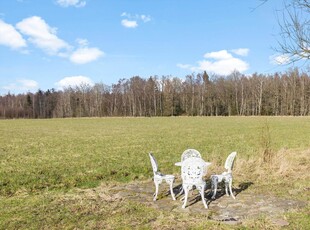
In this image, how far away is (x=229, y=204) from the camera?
702 cm

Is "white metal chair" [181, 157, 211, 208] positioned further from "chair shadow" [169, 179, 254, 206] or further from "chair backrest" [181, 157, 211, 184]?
"chair shadow" [169, 179, 254, 206]

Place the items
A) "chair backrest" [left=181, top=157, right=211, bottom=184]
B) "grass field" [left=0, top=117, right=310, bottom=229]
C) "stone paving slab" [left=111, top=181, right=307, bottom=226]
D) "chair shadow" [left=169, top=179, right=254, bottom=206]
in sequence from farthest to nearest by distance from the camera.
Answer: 1. "chair shadow" [left=169, top=179, right=254, bottom=206]
2. "chair backrest" [left=181, top=157, right=211, bottom=184]
3. "stone paving slab" [left=111, top=181, right=307, bottom=226]
4. "grass field" [left=0, top=117, right=310, bottom=229]

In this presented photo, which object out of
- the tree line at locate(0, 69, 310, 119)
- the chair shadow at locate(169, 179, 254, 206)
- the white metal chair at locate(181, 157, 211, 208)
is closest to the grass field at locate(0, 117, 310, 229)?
the chair shadow at locate(169, 179, 254, 206)

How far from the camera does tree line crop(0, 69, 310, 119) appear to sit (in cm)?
7488

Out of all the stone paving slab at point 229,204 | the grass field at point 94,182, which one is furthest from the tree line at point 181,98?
the stone paving slab at point 229,204

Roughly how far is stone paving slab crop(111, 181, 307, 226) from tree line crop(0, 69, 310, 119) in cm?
6232

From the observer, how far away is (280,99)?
7575 cm

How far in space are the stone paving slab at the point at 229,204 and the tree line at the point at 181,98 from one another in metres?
62.3

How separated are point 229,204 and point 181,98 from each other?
82662 millimetres

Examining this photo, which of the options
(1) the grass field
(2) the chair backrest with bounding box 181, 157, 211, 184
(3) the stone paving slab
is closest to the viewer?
(1) the grass field

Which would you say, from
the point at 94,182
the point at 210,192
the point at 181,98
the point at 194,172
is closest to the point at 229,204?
the point at 210,192

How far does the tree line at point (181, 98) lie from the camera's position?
74875 mm

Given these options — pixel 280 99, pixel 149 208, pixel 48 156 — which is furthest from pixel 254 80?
pixel 149 208

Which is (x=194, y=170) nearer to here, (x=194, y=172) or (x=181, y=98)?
(x=194, y=172)
